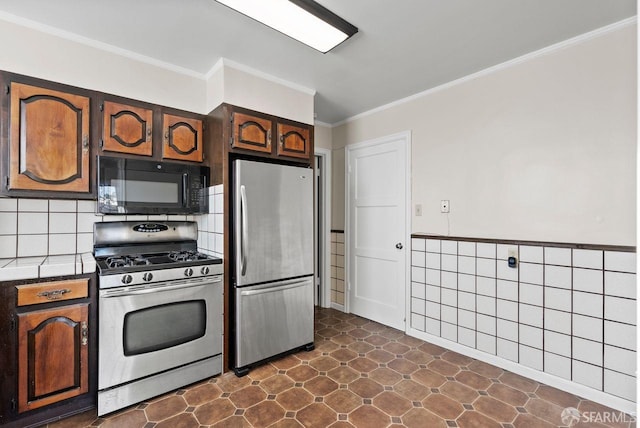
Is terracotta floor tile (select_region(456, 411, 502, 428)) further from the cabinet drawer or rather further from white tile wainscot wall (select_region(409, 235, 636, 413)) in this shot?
the cabinet drawer

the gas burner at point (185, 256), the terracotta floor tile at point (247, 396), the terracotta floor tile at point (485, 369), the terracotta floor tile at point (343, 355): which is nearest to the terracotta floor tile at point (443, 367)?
the terracotta floor tile at point (485, 369)

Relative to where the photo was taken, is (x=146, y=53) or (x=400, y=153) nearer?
(x=146, y=53)

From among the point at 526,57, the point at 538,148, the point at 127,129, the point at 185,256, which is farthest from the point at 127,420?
the point at 526,57

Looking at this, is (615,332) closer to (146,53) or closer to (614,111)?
(614,111)

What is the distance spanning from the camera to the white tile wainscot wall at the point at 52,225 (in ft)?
6.75

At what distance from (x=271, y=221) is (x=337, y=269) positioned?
1.69 metres

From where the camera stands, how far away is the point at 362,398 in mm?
2041

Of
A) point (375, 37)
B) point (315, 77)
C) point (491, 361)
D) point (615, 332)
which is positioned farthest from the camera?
point (315, 77)

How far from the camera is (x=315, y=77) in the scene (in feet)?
8.89

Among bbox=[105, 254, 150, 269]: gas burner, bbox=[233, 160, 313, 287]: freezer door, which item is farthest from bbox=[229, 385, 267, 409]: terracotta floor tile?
bbox=[105, 254, 150, 269]: gas burner

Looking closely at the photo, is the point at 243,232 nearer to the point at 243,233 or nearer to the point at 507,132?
the point at 243,233

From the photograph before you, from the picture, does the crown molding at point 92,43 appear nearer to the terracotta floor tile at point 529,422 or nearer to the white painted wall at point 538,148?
the white painted wall at point 538,148

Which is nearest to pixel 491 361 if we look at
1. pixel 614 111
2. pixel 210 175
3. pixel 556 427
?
pixel 556 427

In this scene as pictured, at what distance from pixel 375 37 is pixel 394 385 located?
8.04 feet
